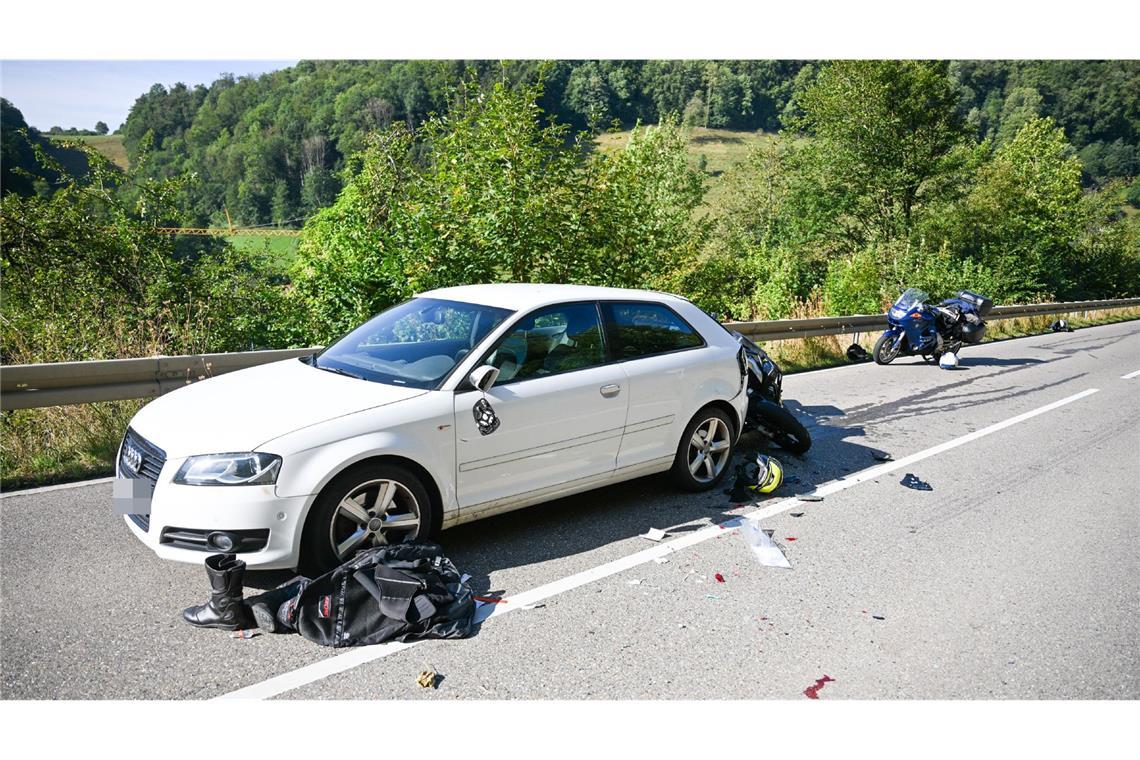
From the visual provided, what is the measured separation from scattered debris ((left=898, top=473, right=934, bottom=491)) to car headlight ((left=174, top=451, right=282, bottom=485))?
5.13m

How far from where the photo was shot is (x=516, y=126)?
10430 millimetres

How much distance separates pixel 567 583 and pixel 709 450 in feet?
7.04

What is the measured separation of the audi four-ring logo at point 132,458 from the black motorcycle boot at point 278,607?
1039 millimetres

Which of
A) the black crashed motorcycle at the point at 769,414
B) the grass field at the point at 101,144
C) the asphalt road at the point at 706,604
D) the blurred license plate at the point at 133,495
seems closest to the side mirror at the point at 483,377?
the asphalt road at the point at 706,604

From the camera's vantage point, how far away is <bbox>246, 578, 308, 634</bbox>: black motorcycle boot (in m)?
3.65

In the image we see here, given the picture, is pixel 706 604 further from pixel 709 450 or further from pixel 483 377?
pixel 709 450

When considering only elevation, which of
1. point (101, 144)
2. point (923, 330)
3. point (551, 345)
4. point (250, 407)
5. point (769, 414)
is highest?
point (101, 144)

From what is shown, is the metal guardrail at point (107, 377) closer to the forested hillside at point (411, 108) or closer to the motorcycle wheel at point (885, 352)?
the forested hillside at point (411, 108)

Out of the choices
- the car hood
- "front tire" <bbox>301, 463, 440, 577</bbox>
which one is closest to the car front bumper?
"front tire" <bbox>301, 463, 440, 577</bbox>

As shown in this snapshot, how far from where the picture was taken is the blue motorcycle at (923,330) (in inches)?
549

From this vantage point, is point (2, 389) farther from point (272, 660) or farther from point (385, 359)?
point (272, 660)

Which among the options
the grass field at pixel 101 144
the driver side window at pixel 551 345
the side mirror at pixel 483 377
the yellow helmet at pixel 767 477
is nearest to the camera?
the side mirror at pixel 483 377

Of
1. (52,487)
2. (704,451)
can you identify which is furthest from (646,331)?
(52,487)

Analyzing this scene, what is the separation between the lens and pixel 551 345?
16.5 ft
